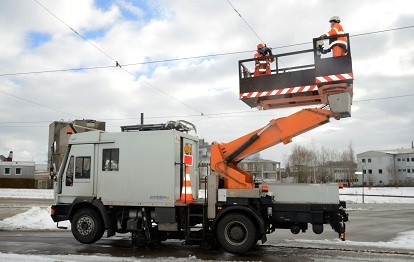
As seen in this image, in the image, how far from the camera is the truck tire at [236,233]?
371 inches

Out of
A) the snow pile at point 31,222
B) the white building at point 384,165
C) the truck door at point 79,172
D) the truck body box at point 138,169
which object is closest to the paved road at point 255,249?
the truck body box at point 138,169

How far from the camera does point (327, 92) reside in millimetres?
8773

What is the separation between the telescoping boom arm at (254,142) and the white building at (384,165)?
96996mm

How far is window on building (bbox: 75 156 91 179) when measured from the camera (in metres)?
10.9

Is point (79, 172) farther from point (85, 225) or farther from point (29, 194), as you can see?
point (29, 194)

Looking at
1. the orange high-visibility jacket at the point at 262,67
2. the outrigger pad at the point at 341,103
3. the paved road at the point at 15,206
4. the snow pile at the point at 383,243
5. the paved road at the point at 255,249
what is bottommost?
the snow pile at the point at 383,243

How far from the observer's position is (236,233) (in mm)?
9547

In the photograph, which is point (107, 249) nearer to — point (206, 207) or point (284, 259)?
point (206, 207)

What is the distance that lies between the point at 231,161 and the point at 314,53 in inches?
132

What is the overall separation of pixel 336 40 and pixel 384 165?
4124 inches

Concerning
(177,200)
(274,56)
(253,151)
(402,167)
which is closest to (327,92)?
(274,56)

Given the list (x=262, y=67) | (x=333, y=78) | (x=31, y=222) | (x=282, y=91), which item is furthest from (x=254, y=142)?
(x=31, y=222)

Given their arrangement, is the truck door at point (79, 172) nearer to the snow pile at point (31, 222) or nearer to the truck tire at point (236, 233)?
the truck tire at point (236, 233)

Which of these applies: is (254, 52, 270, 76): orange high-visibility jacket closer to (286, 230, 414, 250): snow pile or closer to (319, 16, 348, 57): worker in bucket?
(319, 16, 348, 57): worker in bucket
